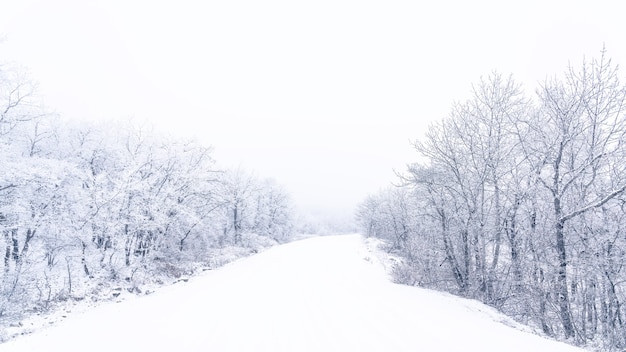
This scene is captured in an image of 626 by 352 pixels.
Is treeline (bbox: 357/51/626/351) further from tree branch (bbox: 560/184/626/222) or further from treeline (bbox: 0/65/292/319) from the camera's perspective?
treeline (bbox: 0/65/292/319)

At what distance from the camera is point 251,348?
5328 millimetres

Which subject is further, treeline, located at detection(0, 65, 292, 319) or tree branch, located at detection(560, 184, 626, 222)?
treeline, located at detection(0, 65, 292, 319)

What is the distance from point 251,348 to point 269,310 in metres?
2.37

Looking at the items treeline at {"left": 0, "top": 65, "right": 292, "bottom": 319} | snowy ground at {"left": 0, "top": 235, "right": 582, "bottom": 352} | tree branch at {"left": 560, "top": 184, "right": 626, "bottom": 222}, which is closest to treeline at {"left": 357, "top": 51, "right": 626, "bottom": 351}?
tree branch at {"left": 560, "top": 184, "right": 626, "bottom": 222}

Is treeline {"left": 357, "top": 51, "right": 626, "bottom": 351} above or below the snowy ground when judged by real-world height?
above

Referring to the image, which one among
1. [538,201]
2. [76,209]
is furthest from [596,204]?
[76,209]

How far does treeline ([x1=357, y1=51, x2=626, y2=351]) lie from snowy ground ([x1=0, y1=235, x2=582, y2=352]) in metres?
2.09

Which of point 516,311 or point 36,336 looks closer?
Answer: point 36,336

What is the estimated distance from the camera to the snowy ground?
546 cm

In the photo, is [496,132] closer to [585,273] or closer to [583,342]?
[585,273]

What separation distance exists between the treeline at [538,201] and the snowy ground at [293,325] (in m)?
2.09

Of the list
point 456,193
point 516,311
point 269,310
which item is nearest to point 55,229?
point 269,310

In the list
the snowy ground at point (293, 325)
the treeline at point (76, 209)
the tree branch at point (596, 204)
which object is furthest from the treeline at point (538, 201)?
the treeline at point (76, 209)

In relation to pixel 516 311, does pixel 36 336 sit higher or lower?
higher
